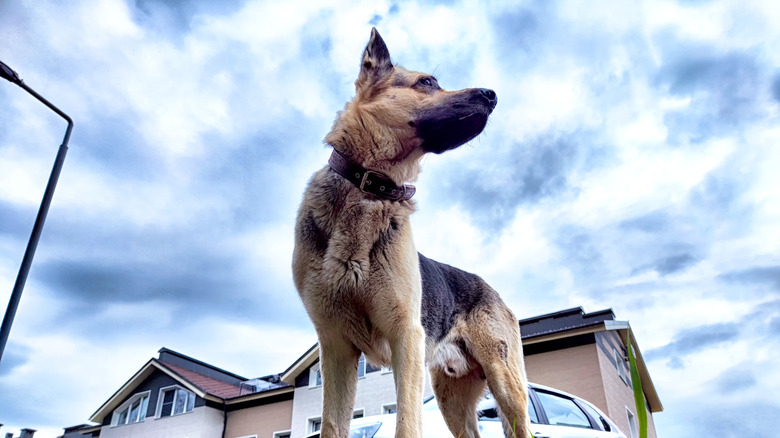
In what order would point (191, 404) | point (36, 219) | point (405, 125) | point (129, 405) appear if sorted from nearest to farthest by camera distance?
point (405, 125)
point (36, 219)
point (191, 404)
point (129, 405)

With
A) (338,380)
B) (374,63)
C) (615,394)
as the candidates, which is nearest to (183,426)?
(615,394)

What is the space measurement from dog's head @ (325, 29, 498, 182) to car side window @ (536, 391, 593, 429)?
3.62m

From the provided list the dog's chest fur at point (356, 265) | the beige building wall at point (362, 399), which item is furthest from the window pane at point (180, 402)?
the dog's chest fur at point (356, 265)

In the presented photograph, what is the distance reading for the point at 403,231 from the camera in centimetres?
335

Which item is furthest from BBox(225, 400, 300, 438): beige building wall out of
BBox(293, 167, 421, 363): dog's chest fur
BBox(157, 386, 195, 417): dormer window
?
BBox(293, 167, 421, 363): dog's chest fur

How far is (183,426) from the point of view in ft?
91.1

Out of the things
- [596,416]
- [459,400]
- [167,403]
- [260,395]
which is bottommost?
[459,400]

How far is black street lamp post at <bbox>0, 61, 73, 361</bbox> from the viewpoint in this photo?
8125mm

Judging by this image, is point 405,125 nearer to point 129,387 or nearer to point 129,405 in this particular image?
point 129,387

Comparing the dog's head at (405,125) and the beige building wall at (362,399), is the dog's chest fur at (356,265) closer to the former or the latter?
the dog's head at (405,125)

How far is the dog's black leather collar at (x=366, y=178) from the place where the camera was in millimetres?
3350

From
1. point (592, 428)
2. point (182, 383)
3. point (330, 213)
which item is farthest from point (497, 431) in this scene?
point (182, 383)

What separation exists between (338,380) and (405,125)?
5.28 ft

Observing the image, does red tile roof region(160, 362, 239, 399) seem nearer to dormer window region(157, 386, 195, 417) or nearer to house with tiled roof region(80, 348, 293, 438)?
house with tiled roof region(80, 348, 293, 438)
